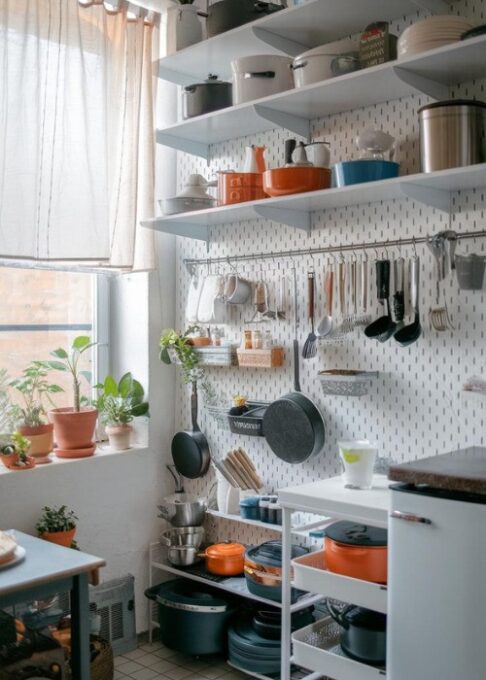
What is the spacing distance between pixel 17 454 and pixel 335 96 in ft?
5.78

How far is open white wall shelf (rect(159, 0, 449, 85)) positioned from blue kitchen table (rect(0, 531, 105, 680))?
1.89 meters

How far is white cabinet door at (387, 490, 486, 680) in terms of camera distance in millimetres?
1952

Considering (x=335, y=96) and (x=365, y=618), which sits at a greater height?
(x=335, y=96)

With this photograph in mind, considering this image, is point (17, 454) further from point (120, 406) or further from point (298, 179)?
point (298, 179)

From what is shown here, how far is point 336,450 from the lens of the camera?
9.56ft

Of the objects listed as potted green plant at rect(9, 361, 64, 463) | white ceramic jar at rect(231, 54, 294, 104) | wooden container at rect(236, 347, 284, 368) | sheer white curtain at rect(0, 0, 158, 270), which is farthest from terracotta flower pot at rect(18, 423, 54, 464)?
white ceramic jar at rect(231, 54, 294, 104)

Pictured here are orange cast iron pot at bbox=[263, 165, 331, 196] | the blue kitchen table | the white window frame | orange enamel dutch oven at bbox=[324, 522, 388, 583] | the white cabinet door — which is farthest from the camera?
the white window frame

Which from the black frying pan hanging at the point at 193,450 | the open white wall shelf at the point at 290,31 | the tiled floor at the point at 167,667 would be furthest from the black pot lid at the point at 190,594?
the open white wall shelf at the point at 290,31

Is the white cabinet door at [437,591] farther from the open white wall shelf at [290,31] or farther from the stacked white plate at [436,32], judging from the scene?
the open white wall shelf at [290,31]

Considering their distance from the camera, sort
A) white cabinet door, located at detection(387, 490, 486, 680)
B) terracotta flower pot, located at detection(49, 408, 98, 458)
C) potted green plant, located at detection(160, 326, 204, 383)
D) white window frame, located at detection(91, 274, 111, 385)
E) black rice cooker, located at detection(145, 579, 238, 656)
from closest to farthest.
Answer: white cabinet door, located at detection(387, 490, 486, 680), black rice cooker, located at detection(145, 579, 238, 656), terracotta flower pot, located at detection(49, 408, 98, 458), potted green plant, located at detection(160, 326, 204, 383), white window frame, located at detection(91, 274, 111, 385)

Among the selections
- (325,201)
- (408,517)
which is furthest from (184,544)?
(325,201)

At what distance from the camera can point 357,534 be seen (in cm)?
238

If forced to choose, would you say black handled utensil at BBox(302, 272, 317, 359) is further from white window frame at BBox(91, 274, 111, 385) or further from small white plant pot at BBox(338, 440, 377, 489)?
white window frame at BBox(91, 274, 111, 385)

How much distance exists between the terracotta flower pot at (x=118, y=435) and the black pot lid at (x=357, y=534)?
1.19m
